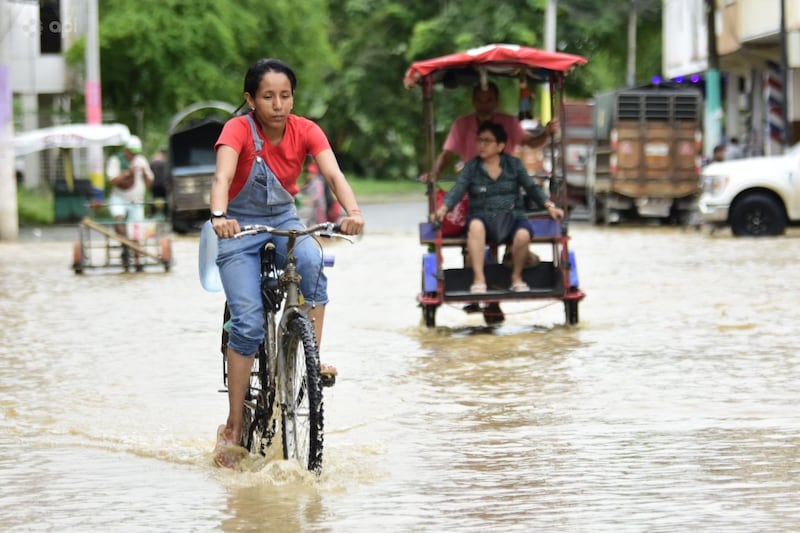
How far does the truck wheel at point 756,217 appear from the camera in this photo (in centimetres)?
2819

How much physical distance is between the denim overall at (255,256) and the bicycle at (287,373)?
50 mm

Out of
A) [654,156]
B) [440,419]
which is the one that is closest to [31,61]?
[654,156]

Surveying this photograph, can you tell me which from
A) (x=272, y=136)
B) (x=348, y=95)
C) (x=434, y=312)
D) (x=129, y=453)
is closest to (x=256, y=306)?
(x=272, y=136)

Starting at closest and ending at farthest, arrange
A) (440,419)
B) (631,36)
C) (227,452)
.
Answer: (227,452)
(440,419)
(631,36)

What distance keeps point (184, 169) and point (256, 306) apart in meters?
29.4

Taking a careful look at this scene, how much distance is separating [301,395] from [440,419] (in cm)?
214

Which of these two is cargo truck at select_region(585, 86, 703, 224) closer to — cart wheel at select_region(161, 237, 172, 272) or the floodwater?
cart wheel at select_region(161, 237, 172, 272)

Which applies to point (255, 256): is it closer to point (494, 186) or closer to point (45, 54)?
point (494, 186)

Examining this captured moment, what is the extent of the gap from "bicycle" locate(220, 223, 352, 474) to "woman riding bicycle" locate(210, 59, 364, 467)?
0.06m

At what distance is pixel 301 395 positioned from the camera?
7320 mm

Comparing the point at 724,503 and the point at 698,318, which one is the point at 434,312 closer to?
the point at 698,318

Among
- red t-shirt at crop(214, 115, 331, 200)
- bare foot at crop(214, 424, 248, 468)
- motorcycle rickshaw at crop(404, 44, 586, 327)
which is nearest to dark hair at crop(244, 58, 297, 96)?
red t-shirt at crop(214, 115, 331, 200)

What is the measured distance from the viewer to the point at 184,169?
36656 millimetres

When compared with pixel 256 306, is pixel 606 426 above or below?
below
